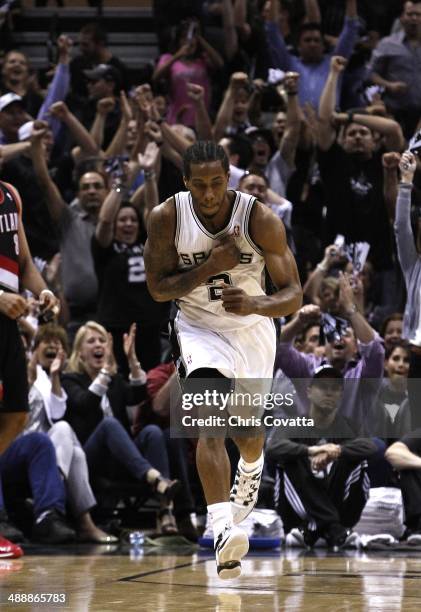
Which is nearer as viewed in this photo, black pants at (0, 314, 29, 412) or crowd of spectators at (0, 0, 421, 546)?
black pants at (0, 314, 29, 412)

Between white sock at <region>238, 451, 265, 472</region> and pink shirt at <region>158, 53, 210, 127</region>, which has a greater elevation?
pink shirt at <region>158, 53, 210, 127</region>

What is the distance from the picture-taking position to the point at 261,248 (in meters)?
5.61

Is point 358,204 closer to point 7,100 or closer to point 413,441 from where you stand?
point 413,441

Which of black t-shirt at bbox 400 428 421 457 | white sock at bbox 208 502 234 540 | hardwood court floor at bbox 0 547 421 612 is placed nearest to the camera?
hardwood court floor at bbox 0 547 421 612

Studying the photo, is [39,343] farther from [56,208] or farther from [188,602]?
[188,602]

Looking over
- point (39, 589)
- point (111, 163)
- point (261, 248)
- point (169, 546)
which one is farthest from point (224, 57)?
point (39, 589)

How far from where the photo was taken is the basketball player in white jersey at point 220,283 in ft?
17.4

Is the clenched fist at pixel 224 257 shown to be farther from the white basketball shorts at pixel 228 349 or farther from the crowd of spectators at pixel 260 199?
the crowd of spectators at pixel 260 199

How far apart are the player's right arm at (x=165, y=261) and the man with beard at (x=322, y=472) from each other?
248 centimetres

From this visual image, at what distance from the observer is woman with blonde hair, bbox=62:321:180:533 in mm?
8086

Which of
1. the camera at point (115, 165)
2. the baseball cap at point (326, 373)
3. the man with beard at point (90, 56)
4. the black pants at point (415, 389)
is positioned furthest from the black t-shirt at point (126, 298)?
the man with beard at point (90, 56)

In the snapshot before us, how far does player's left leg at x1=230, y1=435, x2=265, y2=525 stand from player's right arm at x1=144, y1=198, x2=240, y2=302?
782 millimetres

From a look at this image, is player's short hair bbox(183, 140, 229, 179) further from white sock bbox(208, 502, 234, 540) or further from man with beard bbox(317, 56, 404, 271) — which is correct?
man with beard bbox(317, 56, 404, 271)

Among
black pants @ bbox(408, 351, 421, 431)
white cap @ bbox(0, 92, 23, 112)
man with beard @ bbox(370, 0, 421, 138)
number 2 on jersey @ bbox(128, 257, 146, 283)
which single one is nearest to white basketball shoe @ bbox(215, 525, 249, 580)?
black pants @ bbox(408, 351, 421, 431)
